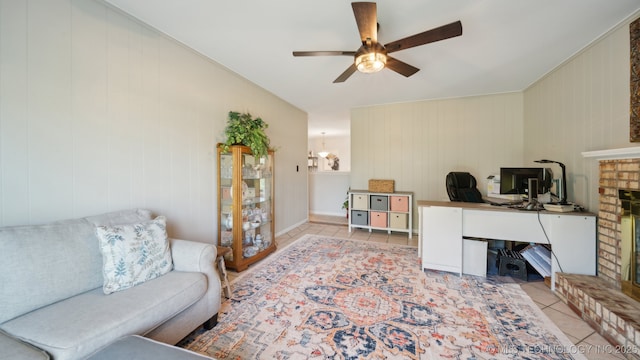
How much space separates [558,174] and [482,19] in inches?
90.5

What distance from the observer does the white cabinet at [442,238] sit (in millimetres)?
2506

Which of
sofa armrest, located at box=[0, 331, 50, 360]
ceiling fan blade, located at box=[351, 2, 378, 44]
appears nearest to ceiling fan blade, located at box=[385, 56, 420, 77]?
ceiling fan blade, located at box=[351, 2, 378, 44]

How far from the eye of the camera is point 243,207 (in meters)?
2.73

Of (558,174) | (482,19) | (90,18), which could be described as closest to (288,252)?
(90,18)

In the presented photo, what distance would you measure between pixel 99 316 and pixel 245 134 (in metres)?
1.98

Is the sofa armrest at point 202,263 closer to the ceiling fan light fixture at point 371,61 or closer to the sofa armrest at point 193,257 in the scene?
the sofa armrest at point 193,257

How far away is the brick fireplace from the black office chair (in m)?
1.30

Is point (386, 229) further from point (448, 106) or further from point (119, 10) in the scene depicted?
point (119, 10)

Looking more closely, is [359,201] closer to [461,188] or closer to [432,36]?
[461,188]

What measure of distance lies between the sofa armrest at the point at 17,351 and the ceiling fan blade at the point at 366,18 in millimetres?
2301

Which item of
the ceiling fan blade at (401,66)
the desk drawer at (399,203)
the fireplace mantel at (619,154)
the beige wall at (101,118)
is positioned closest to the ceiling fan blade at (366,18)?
the ceiling fan blade at (401,66)

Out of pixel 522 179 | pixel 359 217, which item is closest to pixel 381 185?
pixel 359 217

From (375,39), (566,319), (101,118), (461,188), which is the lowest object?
(566,319)

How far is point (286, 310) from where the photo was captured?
1.88 m
